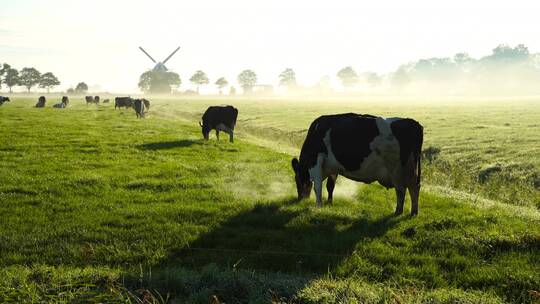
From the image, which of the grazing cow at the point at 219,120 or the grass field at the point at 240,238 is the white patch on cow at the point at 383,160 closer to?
the grass field at the point at 240,238

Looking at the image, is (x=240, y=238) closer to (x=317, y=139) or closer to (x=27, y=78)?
(x=317, y=139)

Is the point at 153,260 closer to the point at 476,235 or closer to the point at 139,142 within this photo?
the point at 476,235

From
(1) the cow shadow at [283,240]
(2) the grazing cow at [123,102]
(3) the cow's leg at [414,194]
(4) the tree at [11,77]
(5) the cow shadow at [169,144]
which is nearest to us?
(1) the cow shadow at [283,240]

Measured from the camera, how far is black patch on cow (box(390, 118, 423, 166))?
33.0ft

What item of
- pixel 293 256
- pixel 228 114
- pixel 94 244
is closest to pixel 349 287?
pixel 293 256

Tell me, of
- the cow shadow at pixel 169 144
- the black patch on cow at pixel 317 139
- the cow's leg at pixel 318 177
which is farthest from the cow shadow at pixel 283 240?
the cow shadow at pixel 169 144

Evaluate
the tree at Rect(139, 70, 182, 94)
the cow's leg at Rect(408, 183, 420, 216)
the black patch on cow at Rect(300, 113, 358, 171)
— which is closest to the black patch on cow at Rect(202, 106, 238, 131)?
the black patch on cow at Rect(300, 113, 358, 171)

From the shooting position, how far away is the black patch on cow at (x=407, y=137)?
10.0 meters

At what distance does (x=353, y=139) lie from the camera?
1053 cm

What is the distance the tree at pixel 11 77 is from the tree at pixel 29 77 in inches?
133

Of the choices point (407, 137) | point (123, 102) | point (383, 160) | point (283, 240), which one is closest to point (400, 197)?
point (383, 160)

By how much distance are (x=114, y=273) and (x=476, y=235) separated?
6835 mm

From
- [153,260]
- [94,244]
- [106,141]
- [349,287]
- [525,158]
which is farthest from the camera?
[106,141]

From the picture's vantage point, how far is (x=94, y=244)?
8.29 m
